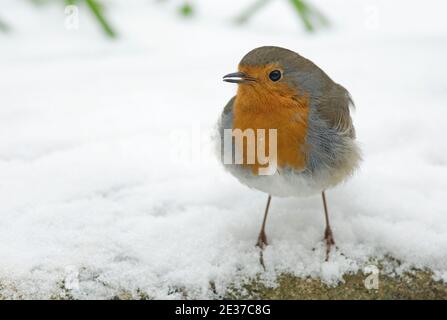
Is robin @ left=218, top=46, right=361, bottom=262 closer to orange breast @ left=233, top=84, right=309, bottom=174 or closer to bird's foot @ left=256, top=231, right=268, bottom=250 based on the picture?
orange breast @ left=233, top=84, right=309, bottom=174

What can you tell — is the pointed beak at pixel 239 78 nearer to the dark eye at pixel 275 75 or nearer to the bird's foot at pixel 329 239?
the dark eye at pixel 275 75

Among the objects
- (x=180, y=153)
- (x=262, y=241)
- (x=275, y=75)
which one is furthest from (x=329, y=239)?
→ (x=180, y=153)

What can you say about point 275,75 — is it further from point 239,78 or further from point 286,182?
point 286,182

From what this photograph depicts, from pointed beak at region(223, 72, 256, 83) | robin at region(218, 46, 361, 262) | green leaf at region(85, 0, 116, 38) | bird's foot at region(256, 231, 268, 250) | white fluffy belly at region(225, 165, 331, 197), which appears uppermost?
green leaf at region(85, 0, 116, 38)

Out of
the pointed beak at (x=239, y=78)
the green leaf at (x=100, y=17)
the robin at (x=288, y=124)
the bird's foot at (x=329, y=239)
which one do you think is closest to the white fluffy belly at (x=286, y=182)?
the robin at (x=288, y=124)

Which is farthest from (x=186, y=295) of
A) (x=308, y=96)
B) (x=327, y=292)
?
(x=308, y=96)

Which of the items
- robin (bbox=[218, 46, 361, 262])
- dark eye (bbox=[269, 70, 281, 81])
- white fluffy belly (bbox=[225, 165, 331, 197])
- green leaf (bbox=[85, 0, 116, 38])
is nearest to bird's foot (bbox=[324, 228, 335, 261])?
robin (bbox=[218, 46, 361, 262])
